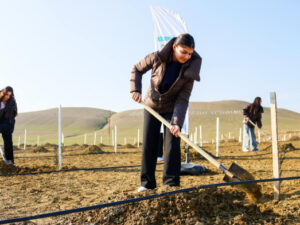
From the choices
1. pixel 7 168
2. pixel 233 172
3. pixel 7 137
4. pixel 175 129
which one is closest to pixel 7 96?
pixel 7 137

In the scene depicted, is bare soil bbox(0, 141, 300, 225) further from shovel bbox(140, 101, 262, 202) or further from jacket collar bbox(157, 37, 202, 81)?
jacket collar bbox(157, 37, 202, 81)

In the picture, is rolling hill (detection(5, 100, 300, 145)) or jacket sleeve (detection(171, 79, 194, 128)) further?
rolling hill (detection(5, 100, 300, 145))

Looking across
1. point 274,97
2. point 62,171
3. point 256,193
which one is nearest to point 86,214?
point 256,193

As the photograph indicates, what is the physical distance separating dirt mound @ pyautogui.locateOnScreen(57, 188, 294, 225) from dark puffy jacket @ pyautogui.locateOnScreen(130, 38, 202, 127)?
75 cm

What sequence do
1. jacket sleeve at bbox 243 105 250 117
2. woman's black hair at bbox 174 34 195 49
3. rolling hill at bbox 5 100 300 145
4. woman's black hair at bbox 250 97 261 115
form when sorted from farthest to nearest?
1. rolling hill at bbox 5 100 300 145
2. jacket sleeve at bbox 243 105 250 117
3. woman's black hair at bbox 250 97 261 115
4. woman's black hair at bbox 174 34 195 49

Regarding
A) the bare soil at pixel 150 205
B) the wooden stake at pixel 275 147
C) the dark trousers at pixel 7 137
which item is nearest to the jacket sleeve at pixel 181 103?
the bare soil at pixel 150 205

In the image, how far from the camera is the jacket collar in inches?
113

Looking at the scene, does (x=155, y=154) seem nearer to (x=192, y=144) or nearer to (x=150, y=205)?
(x=192, y=144)

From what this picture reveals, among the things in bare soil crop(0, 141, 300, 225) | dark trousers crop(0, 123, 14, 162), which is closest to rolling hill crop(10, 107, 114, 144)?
dark trousers crop(0, 123, 14, 162)

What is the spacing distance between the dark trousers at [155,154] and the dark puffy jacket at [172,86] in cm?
15

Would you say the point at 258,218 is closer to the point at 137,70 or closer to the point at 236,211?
the point at 236,211

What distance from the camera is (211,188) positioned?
2842 mm

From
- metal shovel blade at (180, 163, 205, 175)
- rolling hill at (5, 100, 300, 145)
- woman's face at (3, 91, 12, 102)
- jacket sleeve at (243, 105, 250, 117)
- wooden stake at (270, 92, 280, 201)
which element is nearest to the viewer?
wooden stake at (270, 92, 280, 201)

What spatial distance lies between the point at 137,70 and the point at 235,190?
164 centimetres
